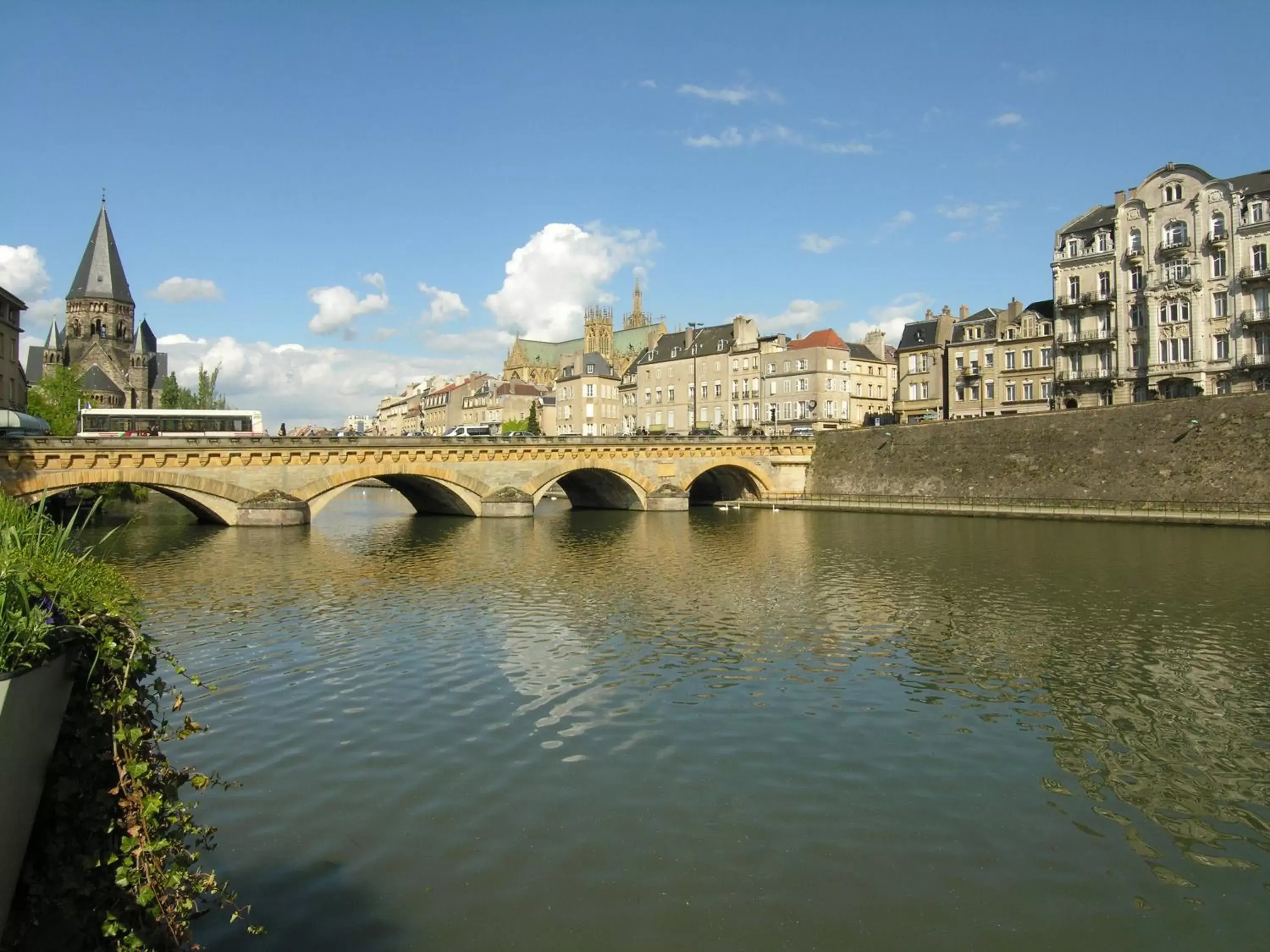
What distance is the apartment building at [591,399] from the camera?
11875 centimetres

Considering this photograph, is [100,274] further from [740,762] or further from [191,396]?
[740,762]

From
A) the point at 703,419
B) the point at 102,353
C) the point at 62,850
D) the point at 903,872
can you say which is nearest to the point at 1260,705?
the point at 903,872

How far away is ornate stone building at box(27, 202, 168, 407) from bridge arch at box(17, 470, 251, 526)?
71.2m

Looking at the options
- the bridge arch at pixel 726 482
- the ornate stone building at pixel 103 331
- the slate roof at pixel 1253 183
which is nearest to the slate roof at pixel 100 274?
the ornate stone building at pixel 103 331

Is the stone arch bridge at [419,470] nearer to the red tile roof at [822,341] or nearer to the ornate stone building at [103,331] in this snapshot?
the red tile roof at [822,341]

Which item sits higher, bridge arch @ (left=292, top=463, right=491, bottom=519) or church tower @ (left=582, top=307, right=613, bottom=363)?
church tower @ (left=582, top=307, right=613, bottom=363)

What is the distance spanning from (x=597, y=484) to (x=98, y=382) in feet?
242

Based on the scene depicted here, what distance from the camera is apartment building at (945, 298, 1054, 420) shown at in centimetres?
7644

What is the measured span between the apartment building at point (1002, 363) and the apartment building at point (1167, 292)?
2475mm

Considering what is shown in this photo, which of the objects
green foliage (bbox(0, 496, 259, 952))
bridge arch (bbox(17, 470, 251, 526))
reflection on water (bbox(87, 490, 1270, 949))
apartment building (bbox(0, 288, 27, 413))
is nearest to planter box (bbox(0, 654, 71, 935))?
green foliage (bbox(0, 496, 259, 952))

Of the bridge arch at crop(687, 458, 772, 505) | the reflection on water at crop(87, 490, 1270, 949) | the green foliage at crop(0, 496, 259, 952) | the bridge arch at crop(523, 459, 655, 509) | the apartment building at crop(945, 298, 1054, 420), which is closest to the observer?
the green foliage at crop(0, 496, 259, 952)

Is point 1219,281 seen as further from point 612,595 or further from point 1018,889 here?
point 1018,889

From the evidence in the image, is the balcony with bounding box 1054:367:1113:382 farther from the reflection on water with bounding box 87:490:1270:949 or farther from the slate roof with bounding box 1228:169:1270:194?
the reflection on water with bounding box 87:490:1270:949

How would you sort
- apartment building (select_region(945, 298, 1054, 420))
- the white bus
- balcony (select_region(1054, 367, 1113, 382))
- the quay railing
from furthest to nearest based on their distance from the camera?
apartment building (select_region(945, 298, 1054, 420)) → balcony (select_region(1054, 367, 1113, 382)) → the white bus → the quay railing
